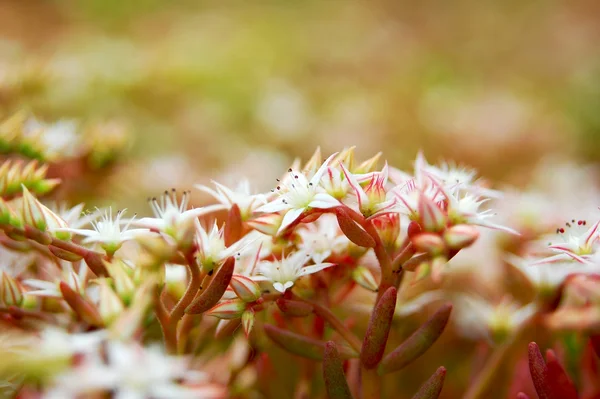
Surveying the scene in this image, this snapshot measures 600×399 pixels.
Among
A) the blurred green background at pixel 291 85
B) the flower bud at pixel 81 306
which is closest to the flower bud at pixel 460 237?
the flower bud at pixel 81 306

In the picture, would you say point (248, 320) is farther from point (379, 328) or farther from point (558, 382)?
point (558, 382)

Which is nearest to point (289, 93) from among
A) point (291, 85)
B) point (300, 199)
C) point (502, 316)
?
point (291, 85)

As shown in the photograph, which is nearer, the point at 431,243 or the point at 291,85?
the point at 431,243

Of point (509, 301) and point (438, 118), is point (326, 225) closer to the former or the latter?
point (509, 301)

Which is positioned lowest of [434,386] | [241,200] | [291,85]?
[434,386]

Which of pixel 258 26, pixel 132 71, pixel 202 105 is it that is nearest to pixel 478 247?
pixel 202 105

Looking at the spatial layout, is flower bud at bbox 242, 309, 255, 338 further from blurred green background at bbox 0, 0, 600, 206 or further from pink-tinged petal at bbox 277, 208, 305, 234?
blurred green background at bbox 0, 0, 600, 206

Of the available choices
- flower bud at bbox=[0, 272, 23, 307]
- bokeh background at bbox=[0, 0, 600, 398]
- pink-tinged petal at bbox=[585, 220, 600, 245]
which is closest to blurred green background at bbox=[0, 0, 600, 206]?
bokeh background at bbox=[0, 0, 600, 398]
